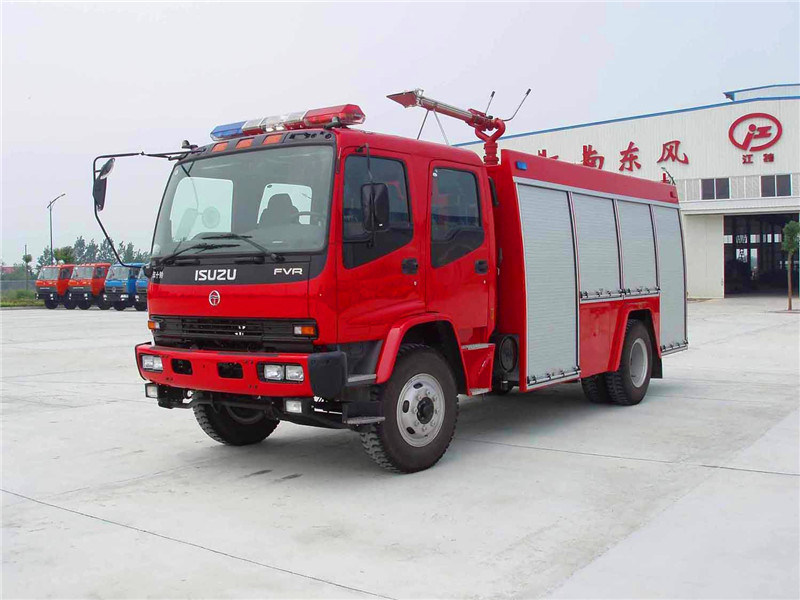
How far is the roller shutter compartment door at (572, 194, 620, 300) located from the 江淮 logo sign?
29245 millimetres

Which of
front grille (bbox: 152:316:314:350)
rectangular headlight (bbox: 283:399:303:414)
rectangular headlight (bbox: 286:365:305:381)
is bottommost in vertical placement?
rectangular headlight (bbox: 283:399:303:414)

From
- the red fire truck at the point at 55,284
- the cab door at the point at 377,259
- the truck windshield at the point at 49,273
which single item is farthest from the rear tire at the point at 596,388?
the truck windshield at the point at 49,273

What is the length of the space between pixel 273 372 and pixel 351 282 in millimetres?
841

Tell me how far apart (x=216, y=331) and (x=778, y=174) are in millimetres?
34212

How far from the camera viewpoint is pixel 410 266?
20.0 ft

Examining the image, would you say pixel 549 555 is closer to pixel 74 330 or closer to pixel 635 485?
pixel 635 485

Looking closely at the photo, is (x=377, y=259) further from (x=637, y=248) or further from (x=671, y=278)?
(x=671, y=278)

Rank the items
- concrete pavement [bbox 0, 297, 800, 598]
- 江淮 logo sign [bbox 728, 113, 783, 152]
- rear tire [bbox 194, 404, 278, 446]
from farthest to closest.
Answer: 江淮 logo sign [bbox 728, 113, 783, 152]
rear tire [bbox 194, 404, 278, 446]
concrete pavement [bbox 0, 297, 800, 598]

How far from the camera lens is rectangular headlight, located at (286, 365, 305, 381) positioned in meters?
5.39

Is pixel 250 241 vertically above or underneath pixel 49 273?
underneath

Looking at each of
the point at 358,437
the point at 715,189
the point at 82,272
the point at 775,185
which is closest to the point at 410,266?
the point at 358,437

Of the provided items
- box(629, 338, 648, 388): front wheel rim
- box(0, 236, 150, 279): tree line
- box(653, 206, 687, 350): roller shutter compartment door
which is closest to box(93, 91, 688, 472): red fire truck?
box(629, 338, 648, 388): front wheel rim

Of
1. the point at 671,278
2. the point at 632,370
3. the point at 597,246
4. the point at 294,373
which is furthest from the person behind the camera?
the point at 671,278

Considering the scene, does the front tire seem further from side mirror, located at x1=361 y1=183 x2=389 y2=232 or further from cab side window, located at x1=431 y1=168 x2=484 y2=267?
side mirror, located at x1=361 y1=183 x2=389 y2=232
